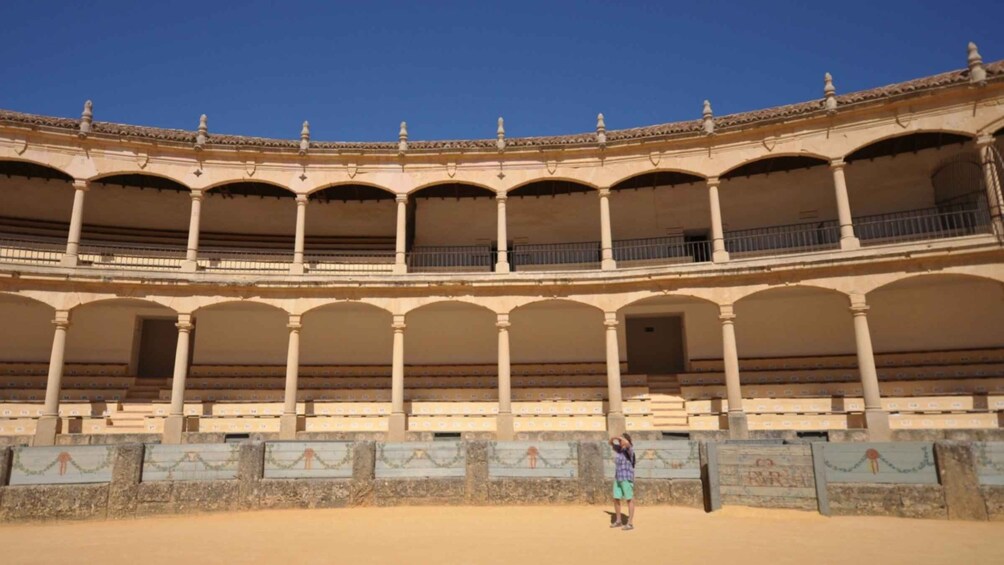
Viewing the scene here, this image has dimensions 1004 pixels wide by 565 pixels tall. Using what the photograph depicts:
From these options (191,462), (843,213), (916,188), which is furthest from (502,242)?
(916,188)

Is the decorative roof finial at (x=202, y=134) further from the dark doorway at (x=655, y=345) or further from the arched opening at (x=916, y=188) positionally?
the arched opening at (x=916, y=188)

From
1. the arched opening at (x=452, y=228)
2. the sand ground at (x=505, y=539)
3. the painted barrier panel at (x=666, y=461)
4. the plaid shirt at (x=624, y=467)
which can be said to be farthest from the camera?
the arched opening at (x=452, y=228)

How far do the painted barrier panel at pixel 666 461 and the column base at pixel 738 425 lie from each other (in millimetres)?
6847

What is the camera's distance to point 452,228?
24609mm

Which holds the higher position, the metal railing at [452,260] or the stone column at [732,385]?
the metal railing at [452,260]

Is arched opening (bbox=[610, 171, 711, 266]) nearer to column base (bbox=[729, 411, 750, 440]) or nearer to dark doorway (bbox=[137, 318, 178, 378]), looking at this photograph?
column base (bbox=[729, 411, 750, 440])

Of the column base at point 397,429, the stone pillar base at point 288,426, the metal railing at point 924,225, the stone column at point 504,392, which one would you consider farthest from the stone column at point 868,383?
the stone pillar base at point 288,426

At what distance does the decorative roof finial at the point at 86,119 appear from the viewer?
19422 mm

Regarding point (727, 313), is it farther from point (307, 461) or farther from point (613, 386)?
point (307, 461)

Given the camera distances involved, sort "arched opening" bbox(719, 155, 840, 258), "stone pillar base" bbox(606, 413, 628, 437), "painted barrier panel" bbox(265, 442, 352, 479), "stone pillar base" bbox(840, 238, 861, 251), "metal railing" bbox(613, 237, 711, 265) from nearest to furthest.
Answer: "painted barrier panel" bbox(265, 442, 352, 479), "stone pillar base" bbox(840, 238, 861, 251), "stone pillar base" bbox(606, 413, 628, 437), "arched opening" bbox(719, 155, 840, 258), "metal railing" bbox(613, 237, 711, 265)

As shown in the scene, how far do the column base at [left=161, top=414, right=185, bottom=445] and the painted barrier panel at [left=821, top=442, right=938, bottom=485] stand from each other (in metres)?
Result: 17.2

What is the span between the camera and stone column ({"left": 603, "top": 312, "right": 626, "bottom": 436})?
1805cm

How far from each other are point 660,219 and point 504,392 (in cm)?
946

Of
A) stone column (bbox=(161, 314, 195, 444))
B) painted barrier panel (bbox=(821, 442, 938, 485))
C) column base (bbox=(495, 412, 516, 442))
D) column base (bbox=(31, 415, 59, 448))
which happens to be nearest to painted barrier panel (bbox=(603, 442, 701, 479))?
painted barrier panel (bbox=(821, 442, 938, 485))
